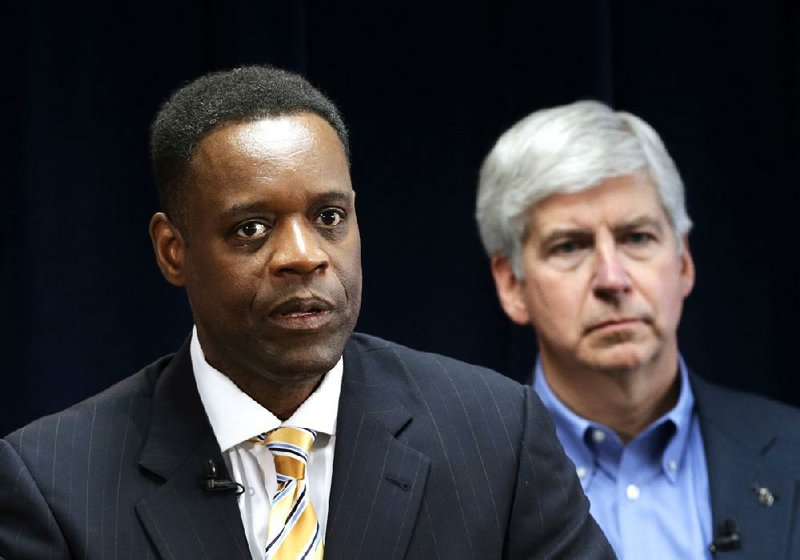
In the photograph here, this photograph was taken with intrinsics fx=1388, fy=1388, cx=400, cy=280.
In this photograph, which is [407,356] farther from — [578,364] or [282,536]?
[578,364]

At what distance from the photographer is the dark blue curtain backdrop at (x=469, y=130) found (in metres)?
2.65

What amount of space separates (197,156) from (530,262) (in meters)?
0.95

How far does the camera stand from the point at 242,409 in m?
1.72

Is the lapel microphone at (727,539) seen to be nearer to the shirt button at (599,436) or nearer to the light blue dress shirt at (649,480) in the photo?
the light blue dress shirt at (649,480)

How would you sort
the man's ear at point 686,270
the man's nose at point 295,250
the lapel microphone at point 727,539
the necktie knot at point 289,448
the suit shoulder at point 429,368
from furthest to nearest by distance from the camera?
the man's ear at point 686,270 → the lapel microphone at point 727,539 → the suit shoulder at point 429,368 → the necktie knot at point 289,448 → the man's nose at point 295,250

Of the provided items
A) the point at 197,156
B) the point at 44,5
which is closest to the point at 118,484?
the point at 197,156

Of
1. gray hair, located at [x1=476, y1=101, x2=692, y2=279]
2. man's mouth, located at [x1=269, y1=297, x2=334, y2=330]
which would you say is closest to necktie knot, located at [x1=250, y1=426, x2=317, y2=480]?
man's mouth, located at [x1=269, y1=297, x2=334, y2=330]

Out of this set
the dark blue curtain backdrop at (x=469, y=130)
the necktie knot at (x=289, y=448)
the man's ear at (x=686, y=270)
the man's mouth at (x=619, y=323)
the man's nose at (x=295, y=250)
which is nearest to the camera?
the man's nose at (x=295, y=250)

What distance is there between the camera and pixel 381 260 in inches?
111

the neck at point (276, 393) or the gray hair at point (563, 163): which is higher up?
the gray hair at point (563, 163)

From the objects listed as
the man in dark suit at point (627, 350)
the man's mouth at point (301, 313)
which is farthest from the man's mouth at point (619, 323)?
the man's mouth at point (301, 313)

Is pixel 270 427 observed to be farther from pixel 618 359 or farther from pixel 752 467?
pixel 752 467

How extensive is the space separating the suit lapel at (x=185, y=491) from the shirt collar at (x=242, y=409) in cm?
2

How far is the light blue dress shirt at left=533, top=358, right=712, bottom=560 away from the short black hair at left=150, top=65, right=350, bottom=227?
90 centimetres
